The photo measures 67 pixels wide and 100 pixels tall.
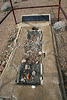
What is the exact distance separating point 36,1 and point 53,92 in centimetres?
1051

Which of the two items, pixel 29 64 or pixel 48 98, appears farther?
pixel 29 64

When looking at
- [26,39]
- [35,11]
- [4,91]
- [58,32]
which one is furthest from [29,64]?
[35,11]

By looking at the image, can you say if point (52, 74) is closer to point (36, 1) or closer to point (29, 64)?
point (29, 64)

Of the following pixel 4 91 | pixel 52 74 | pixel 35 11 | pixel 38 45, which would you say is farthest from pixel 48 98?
pixel 35 11

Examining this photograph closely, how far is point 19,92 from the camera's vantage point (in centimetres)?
323

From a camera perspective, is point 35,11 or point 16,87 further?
point 35,11

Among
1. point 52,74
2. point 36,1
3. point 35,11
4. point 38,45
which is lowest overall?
point 52,74

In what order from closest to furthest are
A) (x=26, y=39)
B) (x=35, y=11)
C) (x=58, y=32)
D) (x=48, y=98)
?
1. (x=48, y=98)
2. (x=26, y=39)
3. (x=58, y=32)
4. (x=35, y=11)

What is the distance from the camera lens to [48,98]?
2979 mm

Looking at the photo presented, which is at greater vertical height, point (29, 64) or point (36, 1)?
point (36, 1)

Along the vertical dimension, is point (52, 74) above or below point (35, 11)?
below

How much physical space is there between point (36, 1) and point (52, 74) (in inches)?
387

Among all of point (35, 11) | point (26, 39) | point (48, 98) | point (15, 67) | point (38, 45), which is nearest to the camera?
point (48, 98)

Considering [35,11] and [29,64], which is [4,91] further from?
[35,11]
